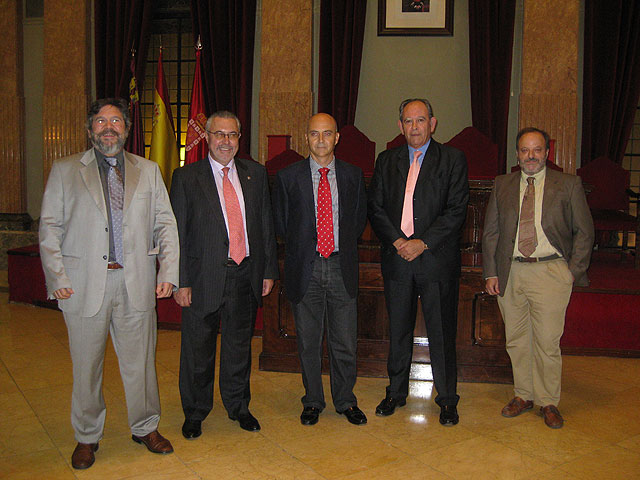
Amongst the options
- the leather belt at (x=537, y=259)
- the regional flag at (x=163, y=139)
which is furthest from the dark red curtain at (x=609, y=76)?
the regional flag at (x=163, y=139)

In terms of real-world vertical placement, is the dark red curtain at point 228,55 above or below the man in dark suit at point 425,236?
above

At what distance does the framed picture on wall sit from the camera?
7.36 m

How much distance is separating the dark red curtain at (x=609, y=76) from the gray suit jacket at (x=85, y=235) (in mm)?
6123

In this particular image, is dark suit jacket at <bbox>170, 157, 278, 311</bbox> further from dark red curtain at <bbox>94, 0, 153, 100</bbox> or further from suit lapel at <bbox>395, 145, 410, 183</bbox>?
dark red curtain at <bbox>94, 0, 153, 100</bbox>

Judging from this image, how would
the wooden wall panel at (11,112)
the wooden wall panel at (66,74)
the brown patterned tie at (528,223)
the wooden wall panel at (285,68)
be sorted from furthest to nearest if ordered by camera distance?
the wooden wall panel at (11,112), the wooden wall panel at (66,74), the wooden wall panel at (285,68), the brown patterned tie at (528,223)

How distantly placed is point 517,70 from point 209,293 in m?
5.81

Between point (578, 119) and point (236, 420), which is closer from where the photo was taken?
point (236, 420)

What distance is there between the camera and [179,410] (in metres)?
3.37

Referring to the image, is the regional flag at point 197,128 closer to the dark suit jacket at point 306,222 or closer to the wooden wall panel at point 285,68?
the wooden wall panel at point 285,68

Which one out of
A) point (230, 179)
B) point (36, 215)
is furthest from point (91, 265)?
point (36, 215)

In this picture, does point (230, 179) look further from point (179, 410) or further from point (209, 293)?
point (179, 410)

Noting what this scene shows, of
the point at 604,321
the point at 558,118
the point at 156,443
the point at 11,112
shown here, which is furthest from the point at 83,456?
the point at 11,112

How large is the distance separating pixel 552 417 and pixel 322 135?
1947 millimetres

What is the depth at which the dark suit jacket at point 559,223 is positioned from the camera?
3139 millimetres
